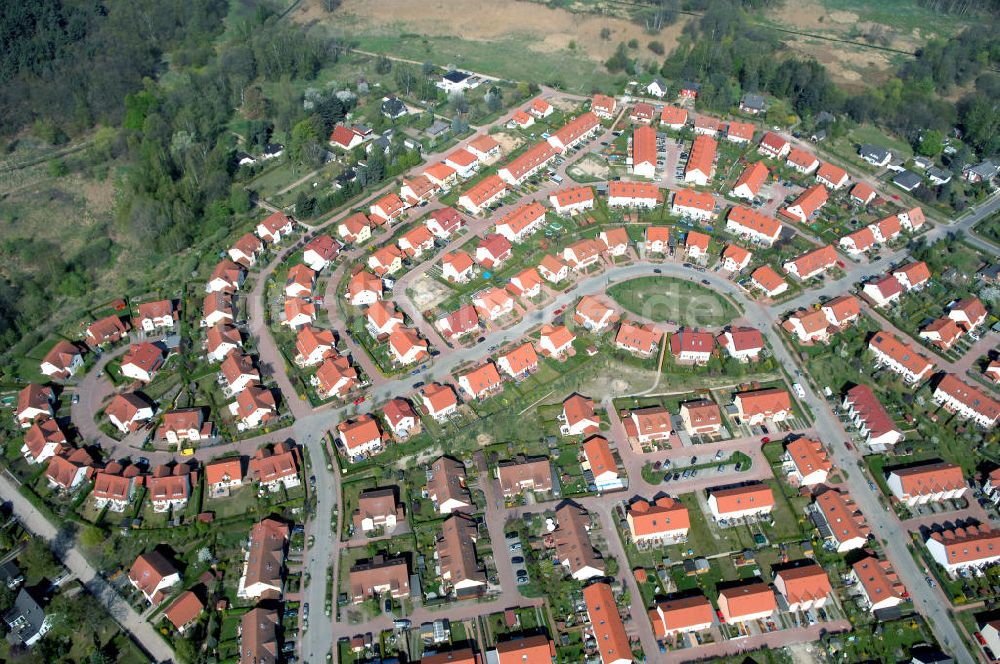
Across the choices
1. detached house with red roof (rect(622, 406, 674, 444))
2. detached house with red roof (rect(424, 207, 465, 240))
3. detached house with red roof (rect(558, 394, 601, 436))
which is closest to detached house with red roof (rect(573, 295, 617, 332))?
detached house with red roof (rect(558, 394, 601, 436))

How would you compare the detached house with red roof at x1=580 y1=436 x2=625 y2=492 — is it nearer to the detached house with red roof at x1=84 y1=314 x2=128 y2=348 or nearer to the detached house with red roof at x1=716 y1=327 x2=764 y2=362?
the detached house with red roof at x1=716 y1=327 x2=764 y2=362

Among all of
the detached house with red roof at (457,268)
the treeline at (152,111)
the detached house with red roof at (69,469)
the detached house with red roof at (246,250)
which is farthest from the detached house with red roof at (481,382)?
the treeline at (152,111)

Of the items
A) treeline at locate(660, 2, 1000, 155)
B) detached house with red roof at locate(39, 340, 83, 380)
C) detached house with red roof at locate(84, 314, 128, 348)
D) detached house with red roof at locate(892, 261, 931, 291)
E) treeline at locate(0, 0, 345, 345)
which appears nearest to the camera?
detached house with red roof at locate(39, 340, 83, 380)

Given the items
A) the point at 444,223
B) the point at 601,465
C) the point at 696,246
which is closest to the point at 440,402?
the point at 601,465

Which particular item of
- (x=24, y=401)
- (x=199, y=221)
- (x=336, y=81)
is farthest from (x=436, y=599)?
(x=336, y=81)

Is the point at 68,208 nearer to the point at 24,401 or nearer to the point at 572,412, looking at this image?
the point at 24,401

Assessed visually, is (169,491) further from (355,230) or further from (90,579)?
(355,230)

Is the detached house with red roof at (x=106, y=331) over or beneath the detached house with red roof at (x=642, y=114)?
beneath

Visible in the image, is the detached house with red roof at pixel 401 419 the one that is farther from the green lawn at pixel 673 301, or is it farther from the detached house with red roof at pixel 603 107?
the detached house with red roof at pixel 603 107
